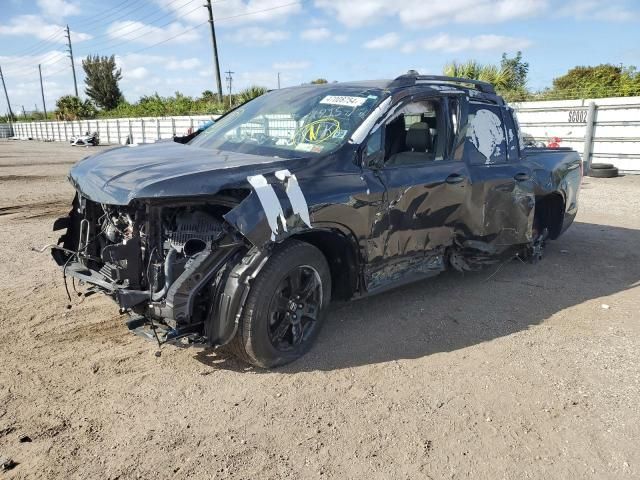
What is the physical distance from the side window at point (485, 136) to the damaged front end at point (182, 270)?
2548 mm

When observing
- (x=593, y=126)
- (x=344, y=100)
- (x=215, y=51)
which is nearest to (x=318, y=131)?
(x=344, y=100)

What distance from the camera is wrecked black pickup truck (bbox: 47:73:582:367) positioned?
319 cm

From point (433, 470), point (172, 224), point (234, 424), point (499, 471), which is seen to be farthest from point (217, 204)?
point (499, 471)

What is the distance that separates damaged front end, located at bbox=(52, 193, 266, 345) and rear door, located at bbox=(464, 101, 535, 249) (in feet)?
8.00

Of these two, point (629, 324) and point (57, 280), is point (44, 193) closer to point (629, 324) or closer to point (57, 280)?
point (57, 280)

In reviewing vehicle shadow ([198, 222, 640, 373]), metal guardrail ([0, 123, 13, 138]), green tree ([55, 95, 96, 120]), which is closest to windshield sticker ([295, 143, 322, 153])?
vehicle shadow ([198, 222, 640, 373])

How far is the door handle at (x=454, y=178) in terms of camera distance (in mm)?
4456

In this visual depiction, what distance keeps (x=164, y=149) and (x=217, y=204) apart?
4.35 feet

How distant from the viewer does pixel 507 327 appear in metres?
4.41

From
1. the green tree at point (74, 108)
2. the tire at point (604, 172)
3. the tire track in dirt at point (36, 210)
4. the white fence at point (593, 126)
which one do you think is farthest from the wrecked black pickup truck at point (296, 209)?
the green tree at point (74, 108)

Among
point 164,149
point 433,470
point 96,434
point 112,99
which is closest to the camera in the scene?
point 433,470

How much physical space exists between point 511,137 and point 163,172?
12.3ft

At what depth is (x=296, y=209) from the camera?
11.0 ft

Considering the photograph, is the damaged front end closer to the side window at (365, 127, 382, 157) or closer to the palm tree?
the side window at (365, 127, 382, 157)
